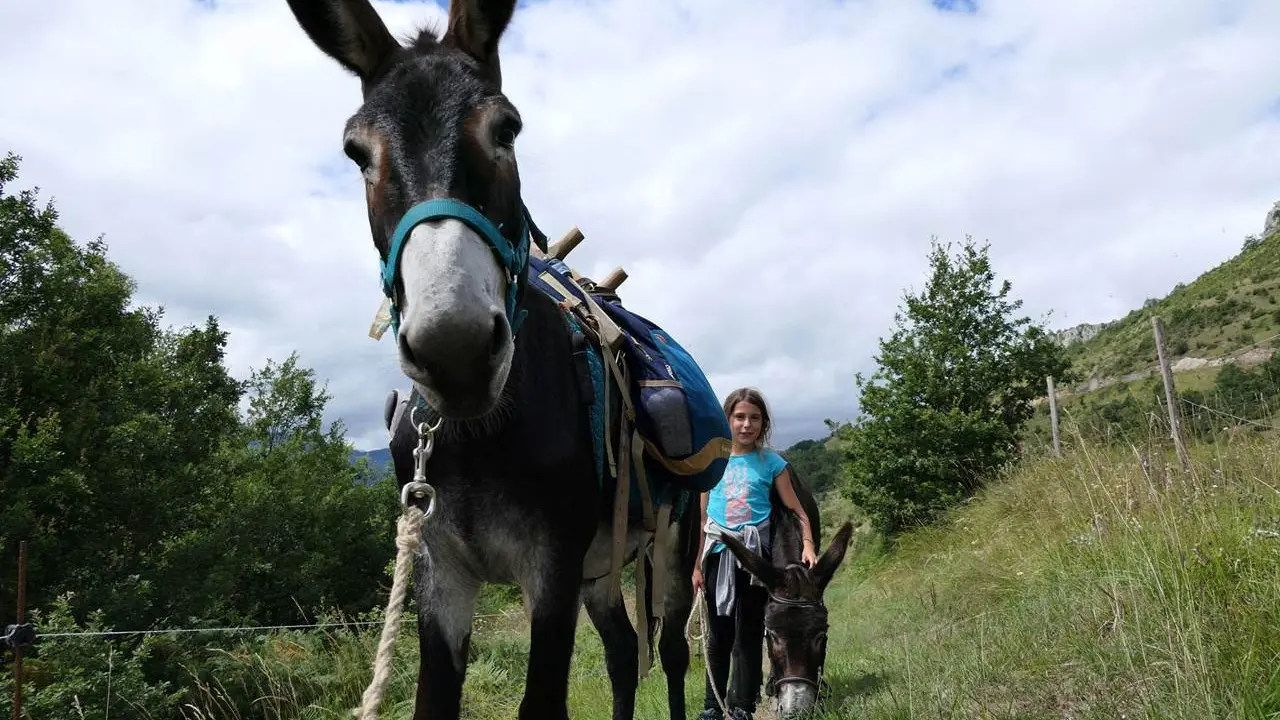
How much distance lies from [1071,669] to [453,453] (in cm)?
259

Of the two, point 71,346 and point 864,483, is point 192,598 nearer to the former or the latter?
point 71,346

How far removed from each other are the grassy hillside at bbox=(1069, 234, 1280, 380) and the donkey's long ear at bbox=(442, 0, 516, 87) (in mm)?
36387

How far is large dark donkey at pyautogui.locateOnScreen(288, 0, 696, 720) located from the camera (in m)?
1.40

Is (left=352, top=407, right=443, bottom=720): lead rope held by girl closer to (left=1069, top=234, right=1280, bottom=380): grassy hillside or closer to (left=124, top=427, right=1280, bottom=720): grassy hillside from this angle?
(left=124, top=427, right=1280, bottom=720): grassy hillside

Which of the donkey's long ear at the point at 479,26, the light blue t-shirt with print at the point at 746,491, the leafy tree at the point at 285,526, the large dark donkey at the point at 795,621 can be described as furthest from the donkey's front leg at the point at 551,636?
the leafy tree at the point at 285,526

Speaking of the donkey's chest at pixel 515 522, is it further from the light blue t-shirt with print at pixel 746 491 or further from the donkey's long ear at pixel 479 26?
the light blue t-shirt with print at pixel 746 491

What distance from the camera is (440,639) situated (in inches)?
81.4

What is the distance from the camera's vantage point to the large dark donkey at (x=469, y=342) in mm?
1404

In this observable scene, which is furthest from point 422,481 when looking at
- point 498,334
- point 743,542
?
point 743,542

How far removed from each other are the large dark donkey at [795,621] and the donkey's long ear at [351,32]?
3.07 metres

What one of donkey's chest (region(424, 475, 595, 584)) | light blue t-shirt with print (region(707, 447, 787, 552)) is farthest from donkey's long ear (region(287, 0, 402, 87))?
light blue t-shirt with print (region(707, 447, 787, 552))

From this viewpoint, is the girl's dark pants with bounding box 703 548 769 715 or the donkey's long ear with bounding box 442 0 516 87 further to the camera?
the girl's dark pants with bounding box 703 548 769 715

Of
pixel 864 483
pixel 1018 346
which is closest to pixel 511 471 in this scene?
pixel 864 483

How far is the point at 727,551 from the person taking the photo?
462 centimetres
